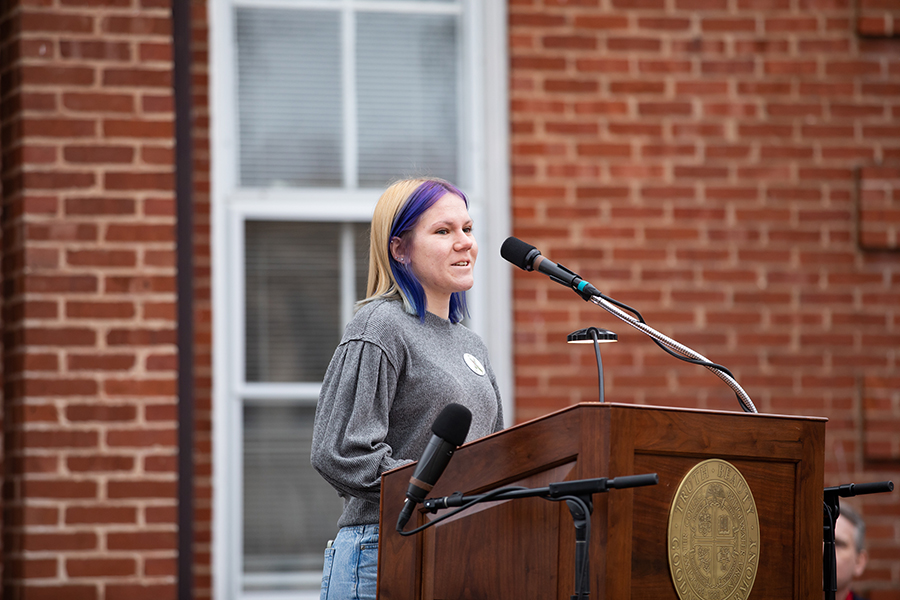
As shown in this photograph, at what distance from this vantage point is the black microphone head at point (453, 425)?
5.58 ft

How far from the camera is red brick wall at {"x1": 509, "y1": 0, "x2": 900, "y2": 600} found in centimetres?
427

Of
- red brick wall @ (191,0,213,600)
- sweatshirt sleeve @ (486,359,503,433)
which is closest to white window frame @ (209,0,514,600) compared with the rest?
red brick wall @ (191,0,213,600)

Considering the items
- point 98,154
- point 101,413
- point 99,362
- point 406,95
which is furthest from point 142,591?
point 406,95

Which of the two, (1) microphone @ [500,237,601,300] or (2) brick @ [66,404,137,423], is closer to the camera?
(1) microphone @ [500,237,601,300]

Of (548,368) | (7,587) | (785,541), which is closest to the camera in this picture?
(785,541)

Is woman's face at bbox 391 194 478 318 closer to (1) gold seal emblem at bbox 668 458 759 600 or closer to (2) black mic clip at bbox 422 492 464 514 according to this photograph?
(2) black mic clip at bbox 422 492 464 514

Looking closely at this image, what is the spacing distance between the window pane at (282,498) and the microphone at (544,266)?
7.35ft

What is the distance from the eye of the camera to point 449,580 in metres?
1.85

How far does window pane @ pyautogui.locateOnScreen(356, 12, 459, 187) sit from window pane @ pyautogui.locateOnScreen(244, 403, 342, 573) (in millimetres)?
1162

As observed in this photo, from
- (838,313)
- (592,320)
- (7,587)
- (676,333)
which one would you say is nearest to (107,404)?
(7,587)

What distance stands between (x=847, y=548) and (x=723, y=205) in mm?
1636

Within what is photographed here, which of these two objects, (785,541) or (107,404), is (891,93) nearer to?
(785,541)

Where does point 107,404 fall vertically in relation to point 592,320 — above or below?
below

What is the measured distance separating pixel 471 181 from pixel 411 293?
219 cm
